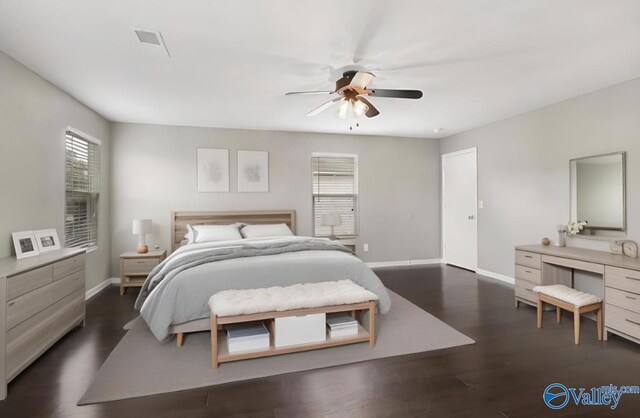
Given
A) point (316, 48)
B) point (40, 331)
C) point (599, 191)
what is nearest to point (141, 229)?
point (40, 331)

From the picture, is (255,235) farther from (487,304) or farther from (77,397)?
(487,304)

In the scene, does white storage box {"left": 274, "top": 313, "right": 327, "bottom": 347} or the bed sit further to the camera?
the bed

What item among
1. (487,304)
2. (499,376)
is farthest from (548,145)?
(499,376)

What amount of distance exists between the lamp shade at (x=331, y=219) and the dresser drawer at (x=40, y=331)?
3307 mm

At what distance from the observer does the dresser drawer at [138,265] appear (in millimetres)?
4281

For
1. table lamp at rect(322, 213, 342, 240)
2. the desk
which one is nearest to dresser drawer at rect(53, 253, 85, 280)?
table lamp at rect(322, 213, 342, 240)

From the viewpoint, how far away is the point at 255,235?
4.64m

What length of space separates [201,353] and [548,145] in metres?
4.61

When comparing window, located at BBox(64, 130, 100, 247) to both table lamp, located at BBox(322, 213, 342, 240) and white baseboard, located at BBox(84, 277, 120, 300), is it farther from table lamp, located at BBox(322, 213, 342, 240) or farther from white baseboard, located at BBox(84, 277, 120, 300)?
table lamp, located at BBox(322, 213, 342, 240)

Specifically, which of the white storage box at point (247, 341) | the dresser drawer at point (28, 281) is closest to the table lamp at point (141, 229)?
the dresser drawer at point (28, 281)

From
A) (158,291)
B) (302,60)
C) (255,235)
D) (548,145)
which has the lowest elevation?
(158,291)

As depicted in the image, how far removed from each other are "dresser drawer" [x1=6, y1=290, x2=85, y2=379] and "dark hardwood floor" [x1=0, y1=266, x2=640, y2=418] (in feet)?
0.37

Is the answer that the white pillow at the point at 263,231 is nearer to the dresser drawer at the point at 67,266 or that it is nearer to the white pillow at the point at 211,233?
the white pillow at the point at 211,233

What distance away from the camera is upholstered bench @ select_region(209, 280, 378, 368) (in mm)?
2289
